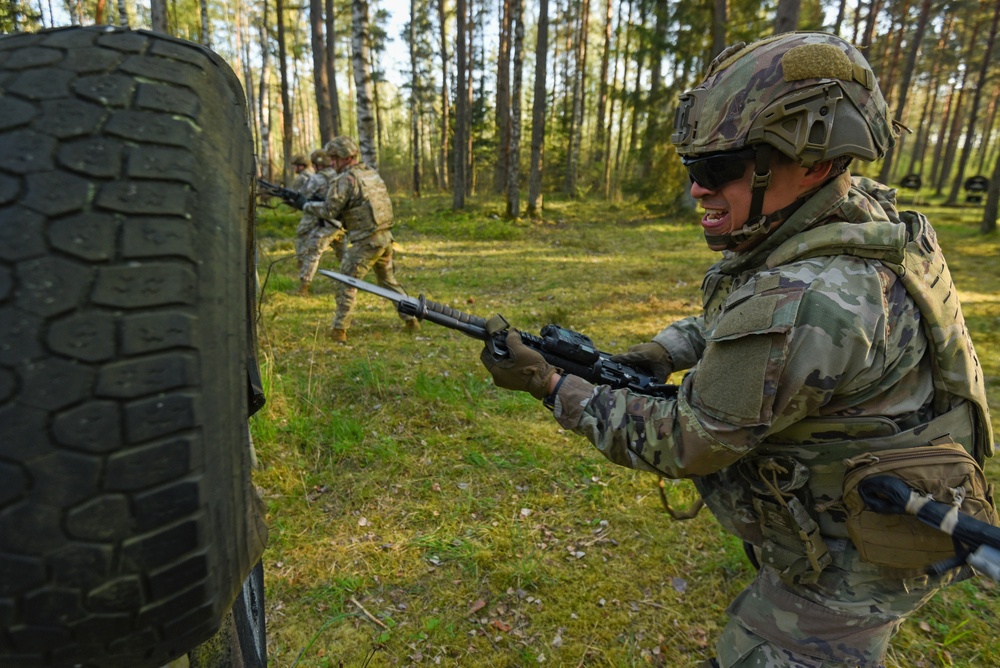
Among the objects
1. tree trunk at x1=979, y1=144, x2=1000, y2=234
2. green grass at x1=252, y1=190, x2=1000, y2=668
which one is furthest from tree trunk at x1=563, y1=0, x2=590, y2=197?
green grass at x1=252, y1=190, x2=1000, y2=668

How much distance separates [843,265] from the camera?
5.16 feet

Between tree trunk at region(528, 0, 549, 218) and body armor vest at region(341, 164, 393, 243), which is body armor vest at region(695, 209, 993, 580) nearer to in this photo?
body armor vest at region(341, 164, 393, 243)

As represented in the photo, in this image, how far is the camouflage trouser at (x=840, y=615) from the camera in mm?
1737

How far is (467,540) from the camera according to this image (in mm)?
3256

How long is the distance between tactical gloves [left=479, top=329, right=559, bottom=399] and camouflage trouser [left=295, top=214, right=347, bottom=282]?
583 cm

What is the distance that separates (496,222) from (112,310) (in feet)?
47.3

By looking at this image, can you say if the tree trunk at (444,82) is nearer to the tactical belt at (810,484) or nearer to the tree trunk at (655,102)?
the tree trunk at (655,102)

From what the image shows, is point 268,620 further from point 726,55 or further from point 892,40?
point 892,40

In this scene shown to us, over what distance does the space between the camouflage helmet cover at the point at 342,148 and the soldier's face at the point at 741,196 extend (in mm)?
6208

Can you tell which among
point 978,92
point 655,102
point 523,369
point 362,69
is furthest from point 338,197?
point 978,92

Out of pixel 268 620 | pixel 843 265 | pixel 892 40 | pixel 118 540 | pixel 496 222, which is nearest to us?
pixel 118 540

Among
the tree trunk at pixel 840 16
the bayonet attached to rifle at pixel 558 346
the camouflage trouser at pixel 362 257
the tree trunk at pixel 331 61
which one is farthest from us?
the tree trunk at pixel 840 16

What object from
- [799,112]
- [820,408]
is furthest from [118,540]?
[799,112]

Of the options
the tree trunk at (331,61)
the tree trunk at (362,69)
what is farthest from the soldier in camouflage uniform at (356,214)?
the tree trunk at (331,61)
